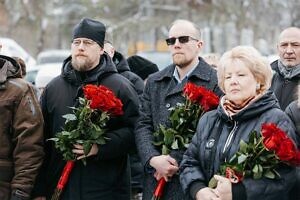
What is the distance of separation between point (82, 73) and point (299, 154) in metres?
2.27

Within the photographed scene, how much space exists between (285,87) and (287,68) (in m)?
0.28

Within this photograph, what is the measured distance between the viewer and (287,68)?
7.21 meters

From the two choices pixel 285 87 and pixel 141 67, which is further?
pixel 141 67

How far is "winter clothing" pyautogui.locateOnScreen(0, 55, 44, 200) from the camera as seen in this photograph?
584 centimetres

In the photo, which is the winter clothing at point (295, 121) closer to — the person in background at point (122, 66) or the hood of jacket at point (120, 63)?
the person in background at point (122, 66)

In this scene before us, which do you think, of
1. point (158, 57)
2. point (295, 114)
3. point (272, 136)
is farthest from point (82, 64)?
point (158, 57)

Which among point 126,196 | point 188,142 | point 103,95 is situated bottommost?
point 126,196

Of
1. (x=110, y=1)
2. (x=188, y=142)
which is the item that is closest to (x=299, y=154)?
(x=188, y=142)

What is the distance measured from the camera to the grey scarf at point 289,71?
23.0 ft

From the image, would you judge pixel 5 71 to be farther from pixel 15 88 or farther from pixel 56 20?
pixel 56 20

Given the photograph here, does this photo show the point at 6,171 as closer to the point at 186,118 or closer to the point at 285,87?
the point at 186,118

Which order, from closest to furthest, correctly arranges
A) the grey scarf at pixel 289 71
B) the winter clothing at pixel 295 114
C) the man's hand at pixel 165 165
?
1. the winter clothing at pixel 295 114
2. the man's hand at pixel 165 165
3. the grey scarf at pixel 289 71

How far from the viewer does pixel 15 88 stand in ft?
19.5

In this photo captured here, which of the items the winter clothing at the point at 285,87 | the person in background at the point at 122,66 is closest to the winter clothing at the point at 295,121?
the winter clothing at the point at 285,87
